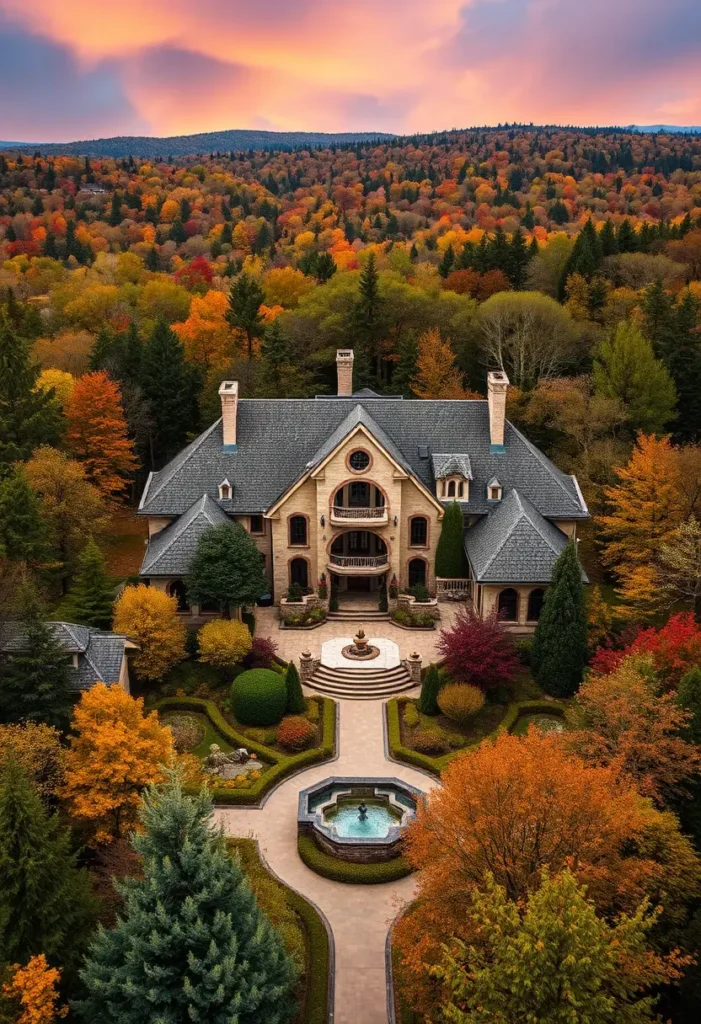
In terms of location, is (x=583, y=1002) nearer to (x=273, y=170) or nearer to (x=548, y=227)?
(x=548, y=227)

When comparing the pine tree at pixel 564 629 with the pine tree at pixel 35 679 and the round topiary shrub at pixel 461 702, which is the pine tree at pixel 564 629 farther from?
the pine tree at pixel 35 679

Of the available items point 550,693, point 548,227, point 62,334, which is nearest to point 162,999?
point 550,693

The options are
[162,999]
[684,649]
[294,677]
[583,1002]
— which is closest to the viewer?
[583,1002]

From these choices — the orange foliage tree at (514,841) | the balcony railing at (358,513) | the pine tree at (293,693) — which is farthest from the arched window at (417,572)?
the orange foliage tree at (514,841)

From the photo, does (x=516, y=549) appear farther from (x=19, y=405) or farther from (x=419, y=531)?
(x=19, y=405)

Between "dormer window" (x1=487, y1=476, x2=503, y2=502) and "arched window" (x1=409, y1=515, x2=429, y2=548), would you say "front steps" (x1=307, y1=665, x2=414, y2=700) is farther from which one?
"dormer window" (x1=487, y1=476, x2=503, y2=502)

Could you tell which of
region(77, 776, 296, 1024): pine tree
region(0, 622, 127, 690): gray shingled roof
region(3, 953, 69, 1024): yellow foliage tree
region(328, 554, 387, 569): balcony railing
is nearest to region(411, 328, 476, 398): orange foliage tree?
region(328, 554, 387, 569): balcony railing
